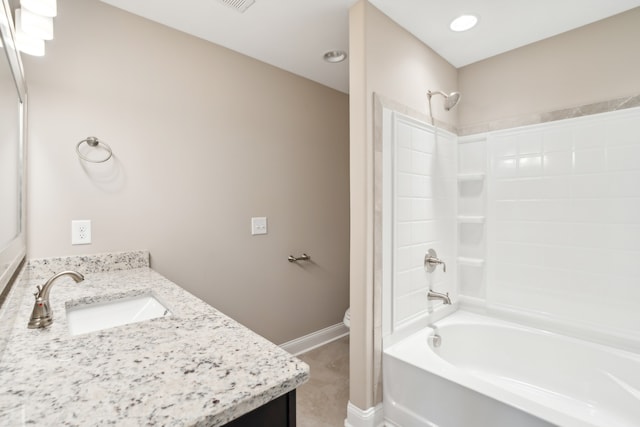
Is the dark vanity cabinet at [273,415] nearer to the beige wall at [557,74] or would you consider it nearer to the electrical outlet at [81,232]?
the electrical outlet at [81,232]

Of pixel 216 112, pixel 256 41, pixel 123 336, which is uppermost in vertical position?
pixel 256 41

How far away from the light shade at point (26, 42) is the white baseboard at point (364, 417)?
7.53ft

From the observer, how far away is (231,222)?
2129 mm

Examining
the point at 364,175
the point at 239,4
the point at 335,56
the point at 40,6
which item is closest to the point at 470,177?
the point at 364,175

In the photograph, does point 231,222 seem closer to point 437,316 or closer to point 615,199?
point 437,316

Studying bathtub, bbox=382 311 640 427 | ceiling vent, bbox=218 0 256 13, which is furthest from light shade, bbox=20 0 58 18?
bathtub, bbox=382 311 640 427

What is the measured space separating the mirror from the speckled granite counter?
232 millimetres

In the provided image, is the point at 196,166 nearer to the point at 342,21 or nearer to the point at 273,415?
the point at 342,21

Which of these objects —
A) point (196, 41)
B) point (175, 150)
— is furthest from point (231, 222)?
point (196, 41)

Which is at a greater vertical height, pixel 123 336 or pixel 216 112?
pixel 216 112

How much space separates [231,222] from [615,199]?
238 cm

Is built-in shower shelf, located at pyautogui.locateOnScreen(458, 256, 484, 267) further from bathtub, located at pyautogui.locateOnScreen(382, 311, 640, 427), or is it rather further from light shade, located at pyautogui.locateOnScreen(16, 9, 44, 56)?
light shade, located at pyautogui.locateOnScreen(16, 9, 44, 56)

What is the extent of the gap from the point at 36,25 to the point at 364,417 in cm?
236

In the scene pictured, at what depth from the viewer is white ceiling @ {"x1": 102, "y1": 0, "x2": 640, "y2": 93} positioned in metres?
1.66
